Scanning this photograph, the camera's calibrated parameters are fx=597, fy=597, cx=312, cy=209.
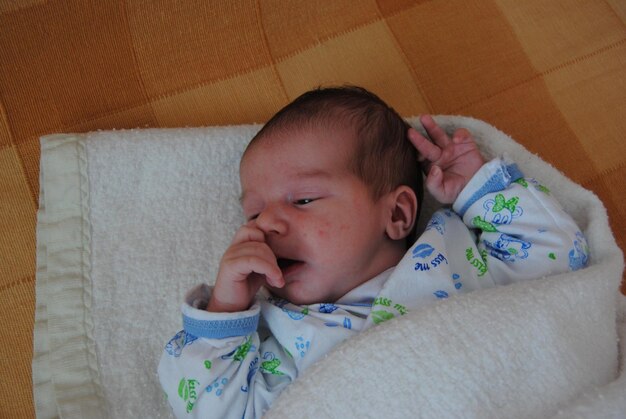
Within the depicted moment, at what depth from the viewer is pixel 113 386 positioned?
1.11 metres

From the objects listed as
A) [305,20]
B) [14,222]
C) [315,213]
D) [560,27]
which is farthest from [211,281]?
[560,27]

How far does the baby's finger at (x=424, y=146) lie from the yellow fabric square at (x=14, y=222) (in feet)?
2.59

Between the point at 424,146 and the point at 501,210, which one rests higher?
the point at 424,146

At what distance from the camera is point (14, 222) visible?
48.1 inches

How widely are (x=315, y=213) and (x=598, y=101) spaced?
0.84 m

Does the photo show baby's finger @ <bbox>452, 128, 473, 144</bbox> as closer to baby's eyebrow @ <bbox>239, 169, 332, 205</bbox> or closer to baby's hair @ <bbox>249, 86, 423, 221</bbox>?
baby's hair @ <bbox>249, 86, 423, 221</bbox>

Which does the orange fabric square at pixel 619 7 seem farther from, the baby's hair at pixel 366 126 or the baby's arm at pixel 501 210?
the baby's hair at pixel 366 126

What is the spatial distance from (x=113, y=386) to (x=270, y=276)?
1.33 ft

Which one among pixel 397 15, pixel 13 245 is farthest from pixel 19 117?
pixel 397 15

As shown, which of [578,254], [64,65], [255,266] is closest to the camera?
[255,266]

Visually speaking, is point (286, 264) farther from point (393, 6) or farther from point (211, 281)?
point (393, 6)

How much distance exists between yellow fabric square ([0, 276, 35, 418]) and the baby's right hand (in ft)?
1.30

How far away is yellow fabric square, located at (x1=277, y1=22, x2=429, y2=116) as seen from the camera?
142cm

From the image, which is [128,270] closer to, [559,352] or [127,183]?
[127,183]
